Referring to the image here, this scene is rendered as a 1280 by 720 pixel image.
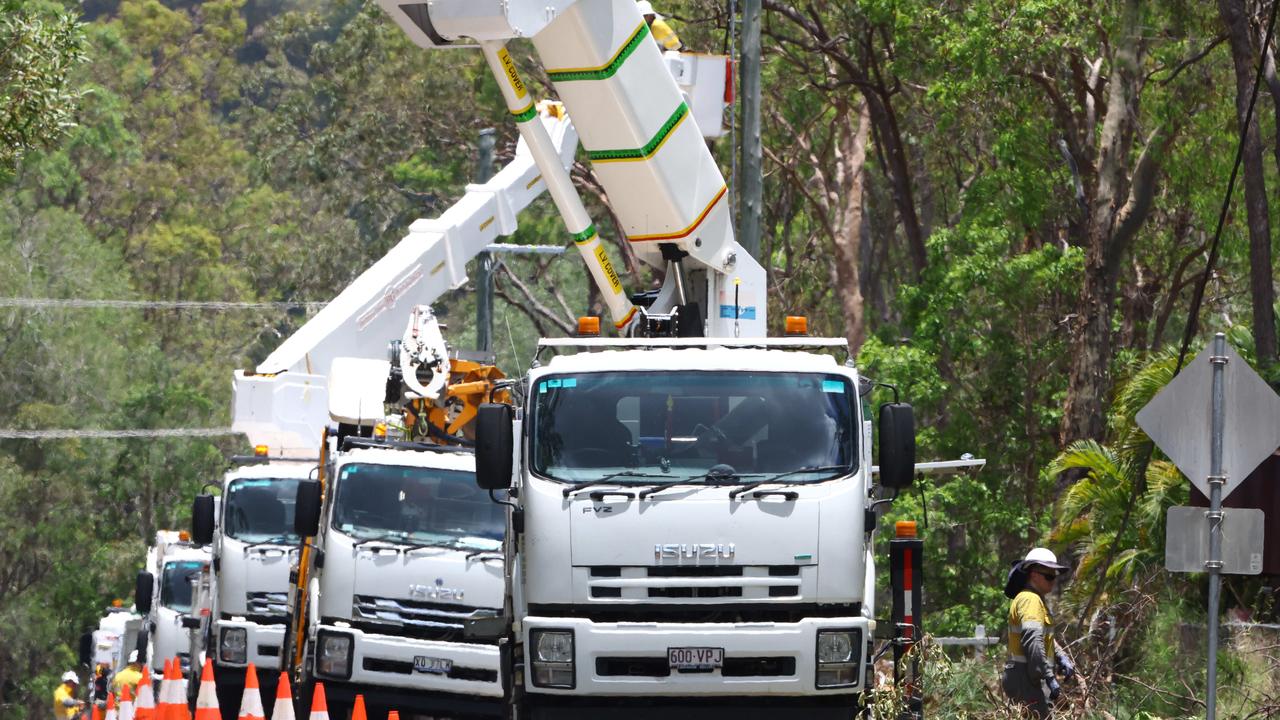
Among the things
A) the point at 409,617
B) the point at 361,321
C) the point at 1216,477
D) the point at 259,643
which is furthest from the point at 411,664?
the point at 1216,477

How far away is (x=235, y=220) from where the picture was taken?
6119cm

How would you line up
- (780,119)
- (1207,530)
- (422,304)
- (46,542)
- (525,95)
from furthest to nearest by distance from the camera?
(46,542) < (780,119) < (422,304) < (525,95) < (1207,530)

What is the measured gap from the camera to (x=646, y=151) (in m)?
14.9

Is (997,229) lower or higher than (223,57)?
lower

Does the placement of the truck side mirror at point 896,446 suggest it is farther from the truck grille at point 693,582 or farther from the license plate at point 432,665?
the license plate at point 432,665

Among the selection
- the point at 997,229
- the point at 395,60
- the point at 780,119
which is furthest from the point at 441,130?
the point at 997,229

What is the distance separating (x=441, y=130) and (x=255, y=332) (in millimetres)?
18113

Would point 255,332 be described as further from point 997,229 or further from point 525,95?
point 525,95

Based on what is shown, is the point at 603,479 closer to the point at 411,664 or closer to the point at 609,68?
the point at 411,664

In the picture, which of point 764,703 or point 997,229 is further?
point 997,229

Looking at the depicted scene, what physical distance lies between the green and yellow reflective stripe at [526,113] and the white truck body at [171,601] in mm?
7476

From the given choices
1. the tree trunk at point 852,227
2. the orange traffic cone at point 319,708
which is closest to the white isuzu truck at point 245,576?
the orange traffic cone at point 319,708

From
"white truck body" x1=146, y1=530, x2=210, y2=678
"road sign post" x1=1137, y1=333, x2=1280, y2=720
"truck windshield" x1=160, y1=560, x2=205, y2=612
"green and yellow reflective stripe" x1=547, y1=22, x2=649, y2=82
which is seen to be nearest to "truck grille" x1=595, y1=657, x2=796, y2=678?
"road sign post" x1=1137, y1=333, x2=1280, y2=720

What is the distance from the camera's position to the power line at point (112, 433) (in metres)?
49.0
